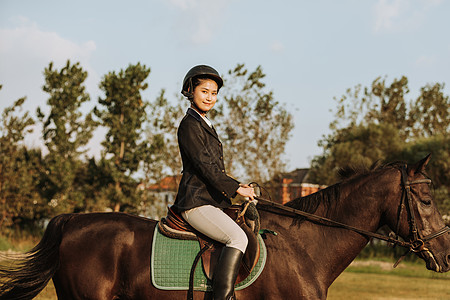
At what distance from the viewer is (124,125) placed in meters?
28.0

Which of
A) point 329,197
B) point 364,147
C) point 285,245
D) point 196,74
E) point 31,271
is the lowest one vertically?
point 31,271

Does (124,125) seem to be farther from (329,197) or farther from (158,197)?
(329,197)

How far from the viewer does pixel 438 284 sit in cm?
1691

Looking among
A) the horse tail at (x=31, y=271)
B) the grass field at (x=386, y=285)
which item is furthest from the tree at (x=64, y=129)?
the horse tail at (x=31, y=271)

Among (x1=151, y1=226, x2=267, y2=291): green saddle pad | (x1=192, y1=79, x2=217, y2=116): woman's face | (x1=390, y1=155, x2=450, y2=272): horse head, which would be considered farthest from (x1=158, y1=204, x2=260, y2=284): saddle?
(x1=390, y1=155, x2=450, y2=272): horse head

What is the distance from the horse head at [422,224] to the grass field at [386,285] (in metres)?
6.86

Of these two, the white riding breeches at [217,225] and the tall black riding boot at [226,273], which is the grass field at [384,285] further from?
the tall black riding boot at [226,273]

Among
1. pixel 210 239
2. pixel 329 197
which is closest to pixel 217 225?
pixel 210 239

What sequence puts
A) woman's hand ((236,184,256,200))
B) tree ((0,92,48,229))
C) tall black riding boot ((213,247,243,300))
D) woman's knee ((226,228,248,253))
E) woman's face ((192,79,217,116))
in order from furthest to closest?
tree ((0,92,48,229)) < woman's face ((192,79,217,116)) < woman's hand ((236,184,256,200)) < woman's knee ((226,228,248,253)) < tall black riding boot ((213,247,243,300))

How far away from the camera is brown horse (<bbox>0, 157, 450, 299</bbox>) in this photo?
434cm

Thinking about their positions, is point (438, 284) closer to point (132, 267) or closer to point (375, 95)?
point (132, 267)

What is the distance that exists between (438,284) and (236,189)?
50.1ft

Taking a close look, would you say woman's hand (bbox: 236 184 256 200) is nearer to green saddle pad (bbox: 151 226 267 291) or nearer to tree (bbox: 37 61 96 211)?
green saddle pad (bbox: 151 226 267 291)

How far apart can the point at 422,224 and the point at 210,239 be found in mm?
1976
